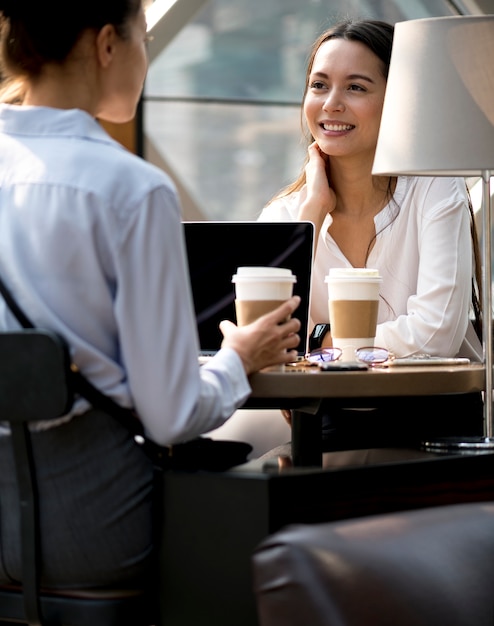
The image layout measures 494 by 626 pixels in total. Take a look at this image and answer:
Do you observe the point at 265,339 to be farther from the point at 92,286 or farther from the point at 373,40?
the point at 373,40

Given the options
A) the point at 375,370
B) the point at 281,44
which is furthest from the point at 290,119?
the point at 375,370

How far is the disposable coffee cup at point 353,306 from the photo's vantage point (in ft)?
6.75

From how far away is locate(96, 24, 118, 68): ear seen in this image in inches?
66.6

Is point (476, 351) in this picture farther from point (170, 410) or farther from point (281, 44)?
point (281, 44)

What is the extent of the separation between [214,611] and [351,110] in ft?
5.17

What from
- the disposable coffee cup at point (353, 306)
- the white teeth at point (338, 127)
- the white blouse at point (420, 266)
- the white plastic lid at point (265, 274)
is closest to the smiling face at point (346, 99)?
the white teeth at point (338, 127)

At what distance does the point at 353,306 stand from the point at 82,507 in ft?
2.27

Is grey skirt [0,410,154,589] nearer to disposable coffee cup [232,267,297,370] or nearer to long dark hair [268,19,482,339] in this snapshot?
disposable coffee cup [232,267,297,370]

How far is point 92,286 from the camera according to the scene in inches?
62.3

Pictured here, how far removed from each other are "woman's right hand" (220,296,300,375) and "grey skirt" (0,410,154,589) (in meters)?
0.25

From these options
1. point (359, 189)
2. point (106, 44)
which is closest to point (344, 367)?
point (106, 44)

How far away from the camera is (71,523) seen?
162 centimetres

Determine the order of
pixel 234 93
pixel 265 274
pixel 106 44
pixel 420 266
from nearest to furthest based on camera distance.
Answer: pixel 106 44 < pixel 265 274 < pixel 420 266 < pixel 234 93

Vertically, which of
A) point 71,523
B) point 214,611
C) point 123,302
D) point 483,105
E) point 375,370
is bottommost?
point 214,611
